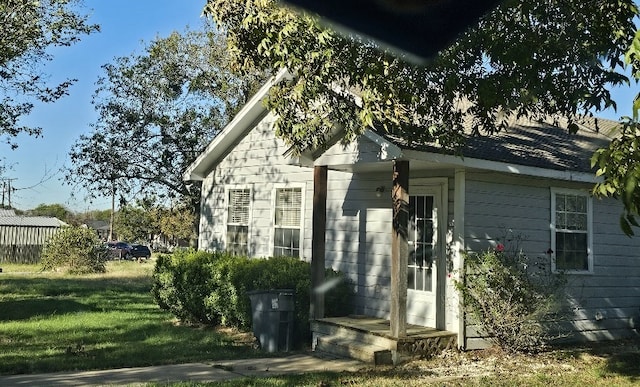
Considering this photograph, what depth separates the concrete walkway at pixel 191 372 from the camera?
23.1 feet

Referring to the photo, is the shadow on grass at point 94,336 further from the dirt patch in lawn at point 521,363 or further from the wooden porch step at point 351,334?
the dirt patch in lawn at point 521,363

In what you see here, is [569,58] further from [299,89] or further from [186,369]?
[186,369]

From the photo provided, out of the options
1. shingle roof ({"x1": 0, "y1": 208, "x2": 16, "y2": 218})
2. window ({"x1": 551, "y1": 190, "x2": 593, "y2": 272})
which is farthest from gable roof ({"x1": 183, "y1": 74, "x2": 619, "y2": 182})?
shingle roof ({"x1": 0, "y1": 208, "x2": 16, "y2": 218})

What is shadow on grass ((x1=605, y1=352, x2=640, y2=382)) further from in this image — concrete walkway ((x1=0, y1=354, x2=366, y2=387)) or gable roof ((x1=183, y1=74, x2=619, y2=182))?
concrete walkway ((x1=0, y1=354, x2=366, y2=387))

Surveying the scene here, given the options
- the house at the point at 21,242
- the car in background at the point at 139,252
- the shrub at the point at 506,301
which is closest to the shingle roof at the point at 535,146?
the shrub at the point at 506,301

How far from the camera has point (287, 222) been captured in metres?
12.5

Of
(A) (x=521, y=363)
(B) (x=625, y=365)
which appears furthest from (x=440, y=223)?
(B) (x=625, y=365)

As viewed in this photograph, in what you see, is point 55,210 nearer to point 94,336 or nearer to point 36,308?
point 36,308

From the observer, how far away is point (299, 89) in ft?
24.6

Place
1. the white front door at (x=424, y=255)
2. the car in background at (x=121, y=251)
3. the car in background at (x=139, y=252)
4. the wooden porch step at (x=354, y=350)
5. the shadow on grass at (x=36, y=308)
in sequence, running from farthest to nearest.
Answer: the car in background at (x=139, y=252) < the car in background at (x=121, y=251) < the shadow on grass at (x=36, y=308) < the white front door at (x=424, y=255) < the wooden porch step at (x=354, y=350)

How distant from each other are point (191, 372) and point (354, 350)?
2.43m

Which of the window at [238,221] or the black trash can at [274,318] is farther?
the window at [238,221]

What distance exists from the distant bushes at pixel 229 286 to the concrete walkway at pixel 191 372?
5.25 feet

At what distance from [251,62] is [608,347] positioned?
7565mm
